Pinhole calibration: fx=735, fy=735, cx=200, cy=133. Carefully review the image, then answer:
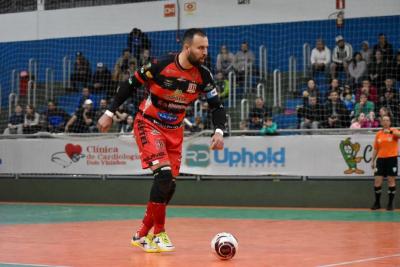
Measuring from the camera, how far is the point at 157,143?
9.41 metres

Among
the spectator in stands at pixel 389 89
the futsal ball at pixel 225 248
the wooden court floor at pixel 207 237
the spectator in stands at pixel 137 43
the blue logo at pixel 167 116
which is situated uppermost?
the spectator in stands at pixel 137 43

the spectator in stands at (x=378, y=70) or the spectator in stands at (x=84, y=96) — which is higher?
the spectator in stands at (x=378, y=70)

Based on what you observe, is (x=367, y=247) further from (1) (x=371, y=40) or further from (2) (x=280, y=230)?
(1) (x=371, y=40)

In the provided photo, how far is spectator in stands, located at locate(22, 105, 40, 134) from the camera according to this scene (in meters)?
22.7

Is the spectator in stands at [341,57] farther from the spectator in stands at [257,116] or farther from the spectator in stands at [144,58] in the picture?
the spectator in stands at [144,58]

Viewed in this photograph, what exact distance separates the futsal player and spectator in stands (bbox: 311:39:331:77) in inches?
511

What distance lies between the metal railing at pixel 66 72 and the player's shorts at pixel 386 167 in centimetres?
1196

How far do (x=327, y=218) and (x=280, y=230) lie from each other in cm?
325

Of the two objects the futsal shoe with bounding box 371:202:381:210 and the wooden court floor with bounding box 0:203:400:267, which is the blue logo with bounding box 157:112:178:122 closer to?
the wooden court floor with bounding box 0:203:400:267

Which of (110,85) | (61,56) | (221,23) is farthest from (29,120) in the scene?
(221,23)

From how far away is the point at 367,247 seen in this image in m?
9.63

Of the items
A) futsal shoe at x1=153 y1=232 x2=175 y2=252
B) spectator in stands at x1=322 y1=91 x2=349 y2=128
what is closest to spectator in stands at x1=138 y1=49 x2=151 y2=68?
spectator in stands at x1=322 y1=91 x2=349 y2=128

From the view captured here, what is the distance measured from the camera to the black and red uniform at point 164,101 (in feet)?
31.0

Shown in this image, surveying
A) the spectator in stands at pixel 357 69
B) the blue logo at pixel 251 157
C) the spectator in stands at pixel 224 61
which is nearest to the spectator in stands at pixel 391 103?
the spectator in stands at pixel 357 69
